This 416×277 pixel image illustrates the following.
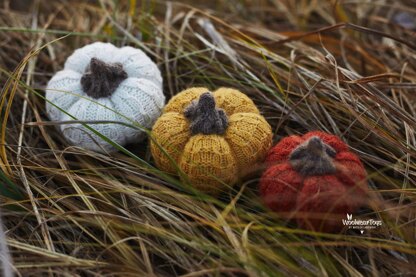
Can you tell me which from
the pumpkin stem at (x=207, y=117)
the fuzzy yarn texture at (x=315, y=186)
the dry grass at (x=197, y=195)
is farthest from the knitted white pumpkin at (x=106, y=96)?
the fuzzy yarn texture at (x=315, y=186)

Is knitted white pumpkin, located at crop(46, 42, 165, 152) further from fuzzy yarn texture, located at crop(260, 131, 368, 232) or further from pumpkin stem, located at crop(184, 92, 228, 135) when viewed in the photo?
fuzzy yarn texture, located at crop(260, 131, 368, 232)

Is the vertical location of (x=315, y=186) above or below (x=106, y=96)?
below

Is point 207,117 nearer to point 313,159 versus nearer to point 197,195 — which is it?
point 197,195

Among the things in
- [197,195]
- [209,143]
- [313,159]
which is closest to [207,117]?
[209,143]

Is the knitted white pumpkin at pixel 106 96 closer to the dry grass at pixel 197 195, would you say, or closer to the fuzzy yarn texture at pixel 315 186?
the dry grass at pixel 197 195

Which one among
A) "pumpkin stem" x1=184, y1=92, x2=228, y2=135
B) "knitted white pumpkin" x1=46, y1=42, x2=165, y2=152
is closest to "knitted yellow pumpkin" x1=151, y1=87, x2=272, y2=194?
"pumpkin stem" x1=184, y1=92, x2=228, y2=135

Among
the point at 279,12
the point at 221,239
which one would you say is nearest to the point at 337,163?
the point at 221,239

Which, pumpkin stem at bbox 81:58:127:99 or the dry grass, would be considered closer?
the dry grass
